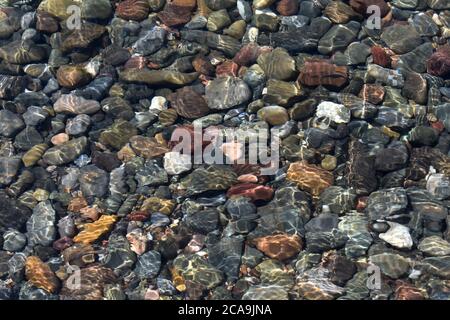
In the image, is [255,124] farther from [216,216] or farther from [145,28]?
[145,28]

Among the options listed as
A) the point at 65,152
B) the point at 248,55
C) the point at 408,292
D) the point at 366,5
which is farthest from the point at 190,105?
the point at 408,292

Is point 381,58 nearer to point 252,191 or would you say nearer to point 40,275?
point 252,191

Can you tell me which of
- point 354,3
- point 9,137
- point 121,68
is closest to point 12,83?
point 9,137

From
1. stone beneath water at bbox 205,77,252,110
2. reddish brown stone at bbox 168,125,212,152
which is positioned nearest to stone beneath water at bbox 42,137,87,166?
reddish brown stone at bbox 168,125,212,152

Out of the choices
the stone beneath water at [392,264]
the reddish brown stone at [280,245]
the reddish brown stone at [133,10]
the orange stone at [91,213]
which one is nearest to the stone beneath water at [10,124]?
the orange stone at [91,213]

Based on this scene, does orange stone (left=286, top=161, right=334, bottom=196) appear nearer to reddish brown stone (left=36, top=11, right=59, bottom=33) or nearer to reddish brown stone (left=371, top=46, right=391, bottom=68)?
reddish brown stone (left=371, top=46, right=391, bottom=68)
